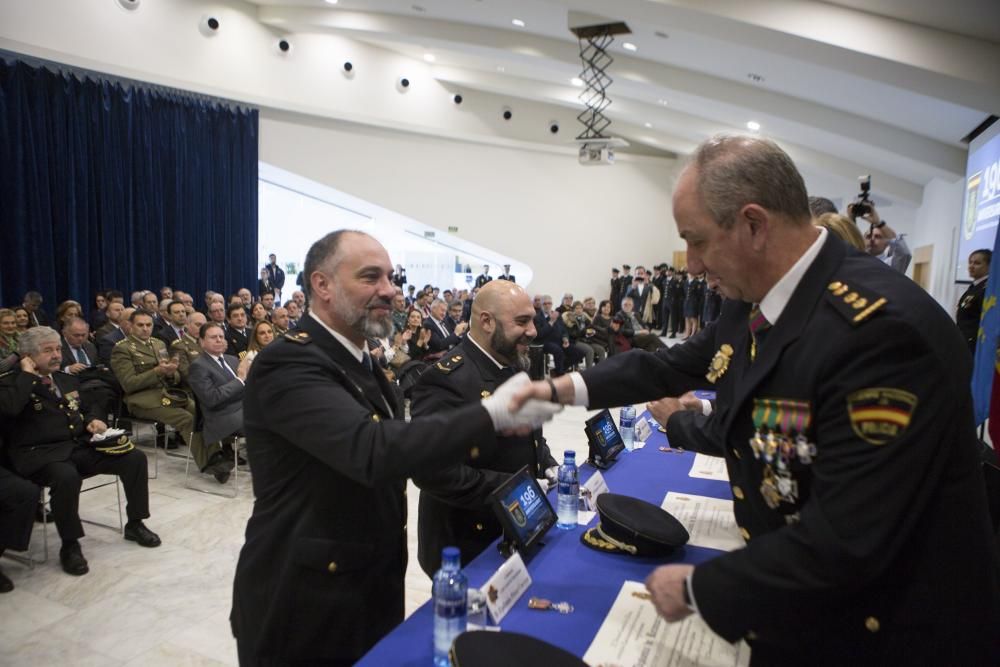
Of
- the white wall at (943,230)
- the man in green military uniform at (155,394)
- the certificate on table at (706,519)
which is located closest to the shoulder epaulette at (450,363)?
the certificate on table at (706,519)

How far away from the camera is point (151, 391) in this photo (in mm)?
5312

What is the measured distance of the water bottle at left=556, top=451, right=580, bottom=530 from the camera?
2.01 meters

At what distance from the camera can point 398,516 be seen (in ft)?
5.60

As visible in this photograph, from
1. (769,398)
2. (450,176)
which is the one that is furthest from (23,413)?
(450,176)

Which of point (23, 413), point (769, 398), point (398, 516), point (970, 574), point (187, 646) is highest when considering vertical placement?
point (769, 398)

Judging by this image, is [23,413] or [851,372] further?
[23,413]

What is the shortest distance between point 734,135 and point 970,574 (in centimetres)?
81

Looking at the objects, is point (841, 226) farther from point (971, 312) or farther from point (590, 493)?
point (971, 312)

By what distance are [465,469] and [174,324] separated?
6069 millimetres

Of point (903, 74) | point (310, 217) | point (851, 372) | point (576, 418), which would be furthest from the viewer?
point (310, 217)

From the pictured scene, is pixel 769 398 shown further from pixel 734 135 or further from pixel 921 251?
pixel 921 251

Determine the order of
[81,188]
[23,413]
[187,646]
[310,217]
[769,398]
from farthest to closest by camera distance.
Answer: [310,217]
[81,188]
[23,413]
[187,646]
[769,398]

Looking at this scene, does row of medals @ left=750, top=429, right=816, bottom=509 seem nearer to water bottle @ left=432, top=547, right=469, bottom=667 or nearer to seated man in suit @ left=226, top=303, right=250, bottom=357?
water bottle @ left=432, top=547, right=469, bottom=667

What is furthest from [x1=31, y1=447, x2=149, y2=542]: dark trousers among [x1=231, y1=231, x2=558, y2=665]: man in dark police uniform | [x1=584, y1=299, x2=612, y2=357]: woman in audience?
[x1=584, y1=299, x2=612, y2=357]: woman in audience
